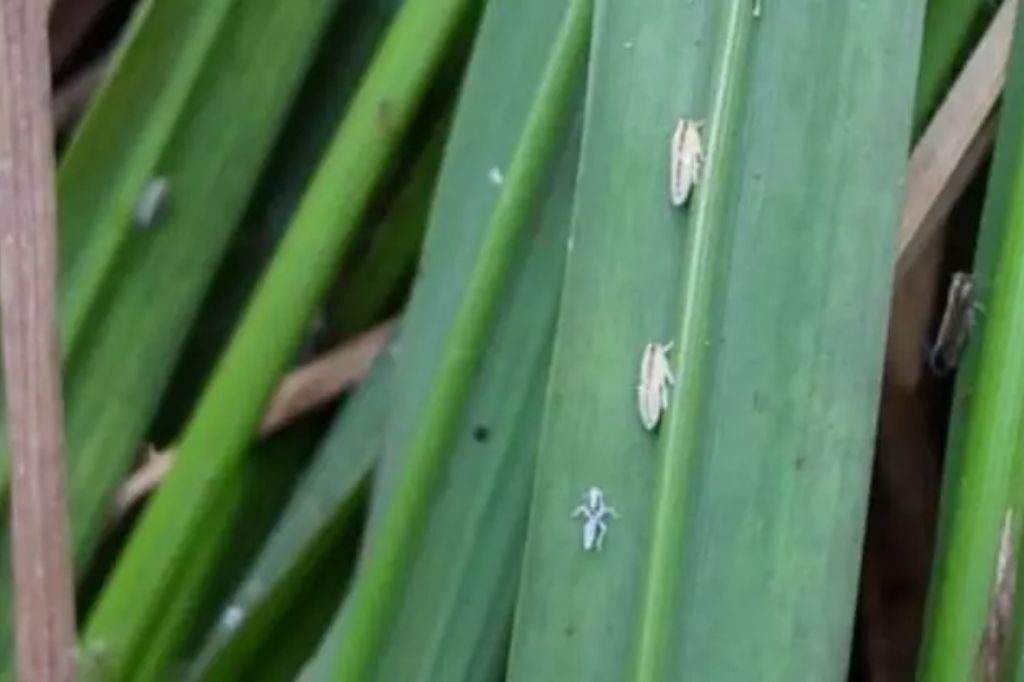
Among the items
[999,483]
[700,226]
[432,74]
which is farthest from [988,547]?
[432,74]

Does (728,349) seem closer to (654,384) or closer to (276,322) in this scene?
(654,384)

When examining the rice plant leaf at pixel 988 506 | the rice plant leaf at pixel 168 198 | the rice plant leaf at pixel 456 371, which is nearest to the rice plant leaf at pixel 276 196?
the rice plant leaf at pixel 168 198

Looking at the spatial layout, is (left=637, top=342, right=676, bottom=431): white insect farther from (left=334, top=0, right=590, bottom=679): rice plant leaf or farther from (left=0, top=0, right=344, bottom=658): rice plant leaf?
(left=0, top=0, right=344, bottom=658): rice plant leaf

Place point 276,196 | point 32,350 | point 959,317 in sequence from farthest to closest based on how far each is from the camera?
point 276,196
point 959,317
point 32,350

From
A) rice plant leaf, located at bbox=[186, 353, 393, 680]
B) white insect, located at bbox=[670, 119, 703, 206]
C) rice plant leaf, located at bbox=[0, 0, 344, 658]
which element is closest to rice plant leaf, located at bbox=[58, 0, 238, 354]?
rice plant leaf, located at bbox=[0, 0, 344, 658]

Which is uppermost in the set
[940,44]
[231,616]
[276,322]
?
[940,44]

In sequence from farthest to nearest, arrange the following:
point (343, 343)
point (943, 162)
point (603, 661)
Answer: point (343, 343), point (943, 162), point (603, 661)

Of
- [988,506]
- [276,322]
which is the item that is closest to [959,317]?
[988,506]

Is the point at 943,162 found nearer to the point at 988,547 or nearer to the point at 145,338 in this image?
the point at 988,547
